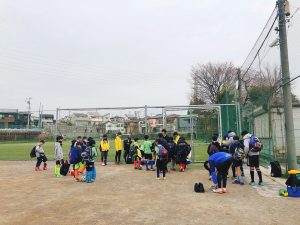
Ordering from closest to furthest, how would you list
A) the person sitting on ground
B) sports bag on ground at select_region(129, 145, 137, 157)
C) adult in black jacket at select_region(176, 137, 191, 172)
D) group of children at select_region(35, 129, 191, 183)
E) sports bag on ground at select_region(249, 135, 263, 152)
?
the person sitting on ground < sports bag on ground at select_region(249, 135, 263, 152) < group of children at select_region(35, 129, 191, 183) < adult in black jacket at select_region(176, 137, 191, 172) < sports bag on ground at select_region(129, 145, 137, 157)

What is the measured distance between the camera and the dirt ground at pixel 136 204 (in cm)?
624

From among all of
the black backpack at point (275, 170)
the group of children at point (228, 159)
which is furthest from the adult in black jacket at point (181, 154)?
the black backpack at point (275, 170)

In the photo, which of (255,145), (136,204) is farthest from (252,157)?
(136,204)

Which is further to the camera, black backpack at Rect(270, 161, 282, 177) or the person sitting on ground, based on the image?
black backpack at Rect(270, 161, 282, 177)

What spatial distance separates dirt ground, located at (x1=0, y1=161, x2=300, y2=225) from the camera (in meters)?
6.24

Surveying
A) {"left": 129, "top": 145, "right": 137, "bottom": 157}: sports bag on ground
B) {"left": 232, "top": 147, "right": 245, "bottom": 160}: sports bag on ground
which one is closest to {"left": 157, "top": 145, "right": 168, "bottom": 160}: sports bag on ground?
{"left": 232, "top": 147, "right": 245, "bottom": 160}: sports bag on ground

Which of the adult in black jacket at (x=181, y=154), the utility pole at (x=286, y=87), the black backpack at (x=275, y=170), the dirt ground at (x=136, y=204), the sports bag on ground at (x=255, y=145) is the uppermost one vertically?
the utility pole at (x=286, y=87)

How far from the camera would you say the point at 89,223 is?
5.99m

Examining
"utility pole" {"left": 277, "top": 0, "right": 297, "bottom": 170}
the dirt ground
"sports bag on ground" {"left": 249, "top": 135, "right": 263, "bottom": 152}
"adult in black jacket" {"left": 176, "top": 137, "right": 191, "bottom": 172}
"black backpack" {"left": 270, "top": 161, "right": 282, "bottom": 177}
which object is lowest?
the dirt ground

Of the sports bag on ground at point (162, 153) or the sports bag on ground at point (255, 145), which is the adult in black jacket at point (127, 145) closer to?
the sports bag on ground at point (162, 153)

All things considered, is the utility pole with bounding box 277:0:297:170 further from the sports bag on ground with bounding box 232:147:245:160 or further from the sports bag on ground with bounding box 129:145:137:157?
the sports bag on ground with bounding box 129:145:137:157

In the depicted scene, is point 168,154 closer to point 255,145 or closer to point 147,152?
point 147,152

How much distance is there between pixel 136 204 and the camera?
24.6ft

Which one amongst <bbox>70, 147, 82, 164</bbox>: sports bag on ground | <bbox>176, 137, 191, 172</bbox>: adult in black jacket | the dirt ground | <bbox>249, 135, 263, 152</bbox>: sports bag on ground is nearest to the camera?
the dirt ground
